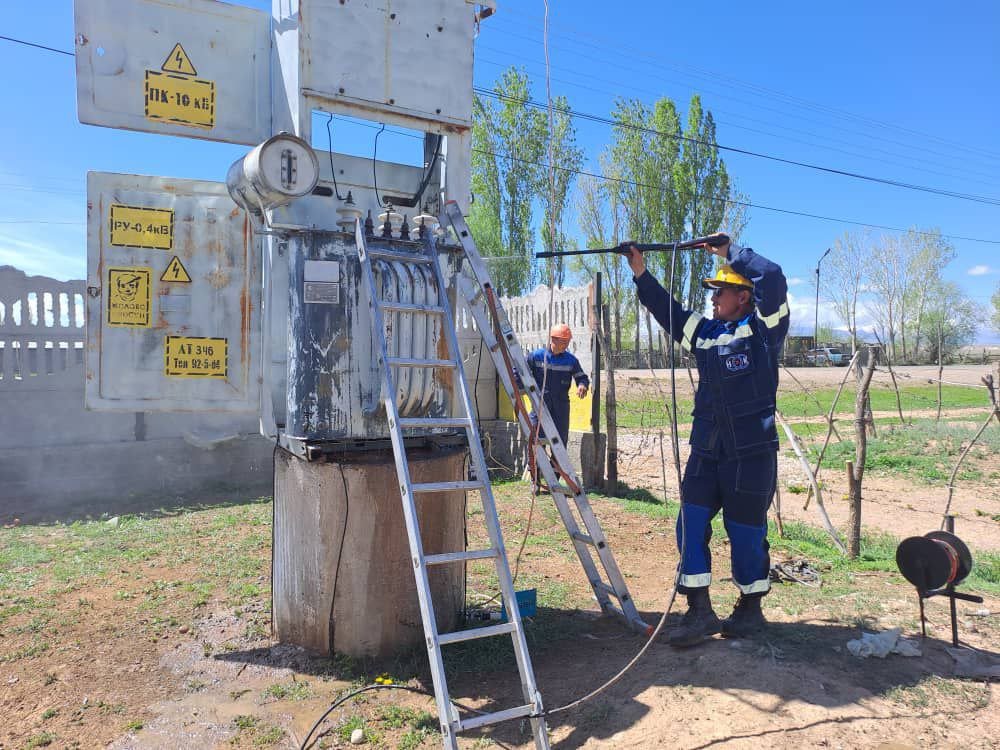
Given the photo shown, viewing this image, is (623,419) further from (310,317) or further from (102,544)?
(310,317)

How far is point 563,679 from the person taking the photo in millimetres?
3875

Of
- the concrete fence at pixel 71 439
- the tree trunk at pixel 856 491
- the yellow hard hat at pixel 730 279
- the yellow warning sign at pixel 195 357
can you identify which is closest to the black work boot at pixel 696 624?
the yellow hard hat at pixel 730 279

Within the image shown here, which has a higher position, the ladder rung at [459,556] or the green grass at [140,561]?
the ladder rung at [459,556]

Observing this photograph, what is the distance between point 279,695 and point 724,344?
Result: 127 inches

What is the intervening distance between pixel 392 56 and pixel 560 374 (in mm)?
4829

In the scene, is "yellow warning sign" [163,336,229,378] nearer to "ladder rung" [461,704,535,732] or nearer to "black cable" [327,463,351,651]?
"black cable" [327,463,351,651]

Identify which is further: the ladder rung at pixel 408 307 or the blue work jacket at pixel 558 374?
the blue work jacket at pixel 558 374

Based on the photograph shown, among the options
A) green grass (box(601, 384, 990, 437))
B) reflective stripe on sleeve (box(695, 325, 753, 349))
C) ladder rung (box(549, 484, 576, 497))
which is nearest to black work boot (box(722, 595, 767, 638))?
ladder rung (box(549, 484, 576, 497))

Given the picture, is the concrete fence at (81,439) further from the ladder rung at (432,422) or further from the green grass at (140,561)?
the ladder rung at (432,422)

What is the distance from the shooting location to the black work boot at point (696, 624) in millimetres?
3986

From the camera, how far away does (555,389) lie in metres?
8.65

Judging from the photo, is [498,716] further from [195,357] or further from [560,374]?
[560,374]

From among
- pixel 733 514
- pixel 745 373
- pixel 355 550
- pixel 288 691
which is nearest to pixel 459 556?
pixel 355 550

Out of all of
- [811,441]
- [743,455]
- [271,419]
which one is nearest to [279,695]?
[271,419]
